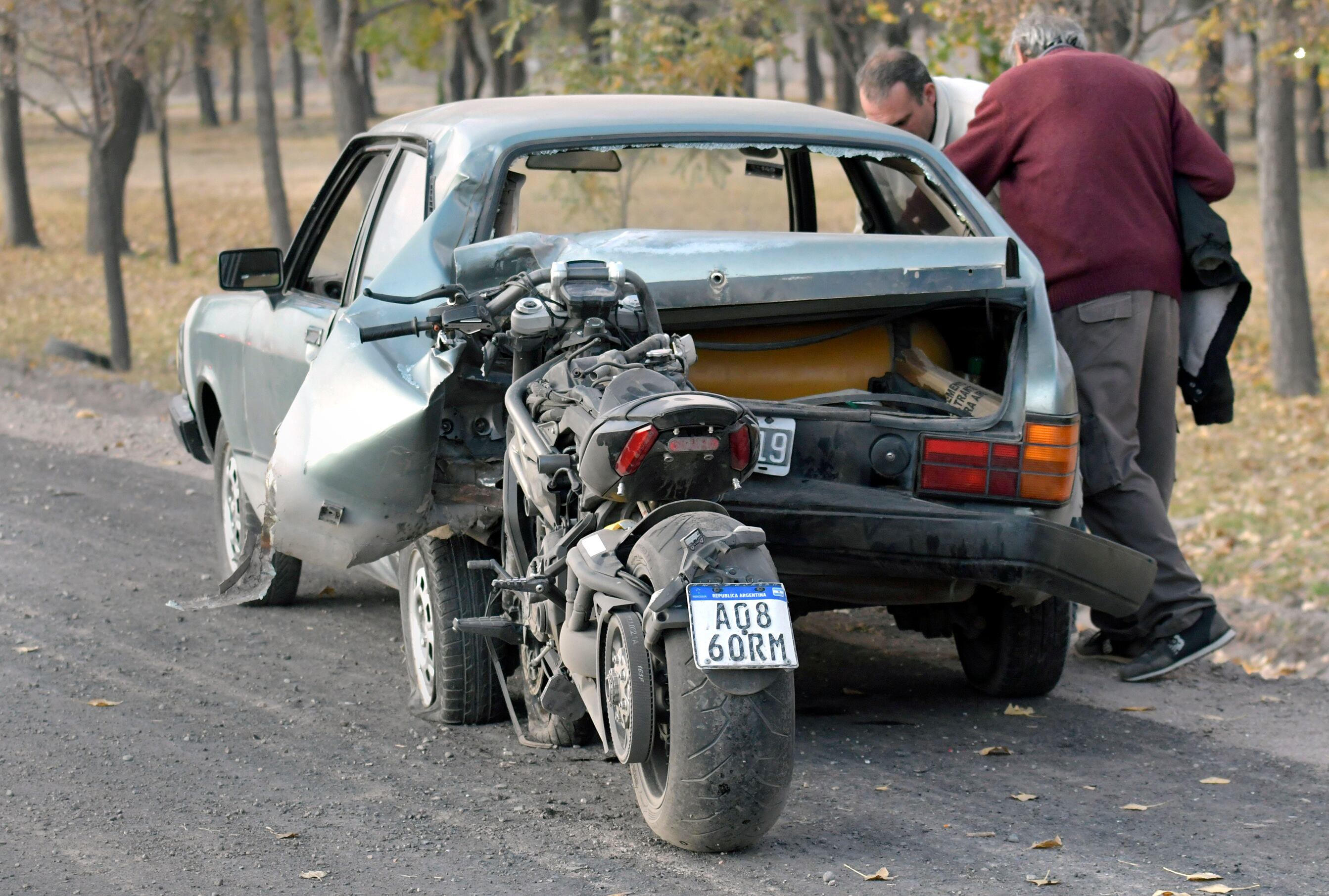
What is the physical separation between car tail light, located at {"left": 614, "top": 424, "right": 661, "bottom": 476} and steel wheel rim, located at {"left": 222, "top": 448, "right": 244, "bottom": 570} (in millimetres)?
3342

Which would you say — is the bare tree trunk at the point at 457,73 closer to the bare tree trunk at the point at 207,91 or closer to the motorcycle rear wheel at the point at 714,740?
the bare tree trunk at the point at 207,91

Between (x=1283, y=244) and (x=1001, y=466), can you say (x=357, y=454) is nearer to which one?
(x=1001, y=466)

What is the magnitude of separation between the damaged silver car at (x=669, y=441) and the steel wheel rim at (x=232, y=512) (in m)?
0.85

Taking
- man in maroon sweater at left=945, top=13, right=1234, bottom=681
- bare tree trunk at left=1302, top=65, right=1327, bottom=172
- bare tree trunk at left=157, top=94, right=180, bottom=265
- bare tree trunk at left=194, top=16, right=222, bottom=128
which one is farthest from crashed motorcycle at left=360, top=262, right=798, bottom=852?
bare tree trunk at left=1302, top=65, right=1327, bottom=172

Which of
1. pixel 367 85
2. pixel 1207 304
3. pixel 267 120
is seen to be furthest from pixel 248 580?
pixel 367 85

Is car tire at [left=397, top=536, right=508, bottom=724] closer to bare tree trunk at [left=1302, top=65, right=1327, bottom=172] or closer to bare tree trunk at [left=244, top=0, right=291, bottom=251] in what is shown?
bare tree trunk at [left=244, top=0, right=291, bottom=251]

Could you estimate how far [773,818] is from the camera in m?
3.65

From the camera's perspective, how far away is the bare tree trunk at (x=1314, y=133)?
3891 centimetres

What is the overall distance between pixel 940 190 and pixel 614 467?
7.16 feet

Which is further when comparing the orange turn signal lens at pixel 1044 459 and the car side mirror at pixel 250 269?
the car side mirror at pixel 250 269

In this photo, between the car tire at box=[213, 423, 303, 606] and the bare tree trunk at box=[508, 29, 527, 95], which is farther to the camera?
the bare tree trunk at box=[508, 29, 527, 95]

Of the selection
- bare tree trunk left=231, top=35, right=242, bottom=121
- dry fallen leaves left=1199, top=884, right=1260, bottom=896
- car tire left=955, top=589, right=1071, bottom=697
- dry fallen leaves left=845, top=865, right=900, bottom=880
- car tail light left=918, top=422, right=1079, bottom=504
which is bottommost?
bare tree trunk left=231, top=35, right=242, bottom=121

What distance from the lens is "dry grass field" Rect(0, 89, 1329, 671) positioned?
7.92 meters

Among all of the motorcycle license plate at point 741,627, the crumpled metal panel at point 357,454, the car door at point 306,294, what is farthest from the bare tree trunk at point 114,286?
the motorcycle license plate at point 741,627
